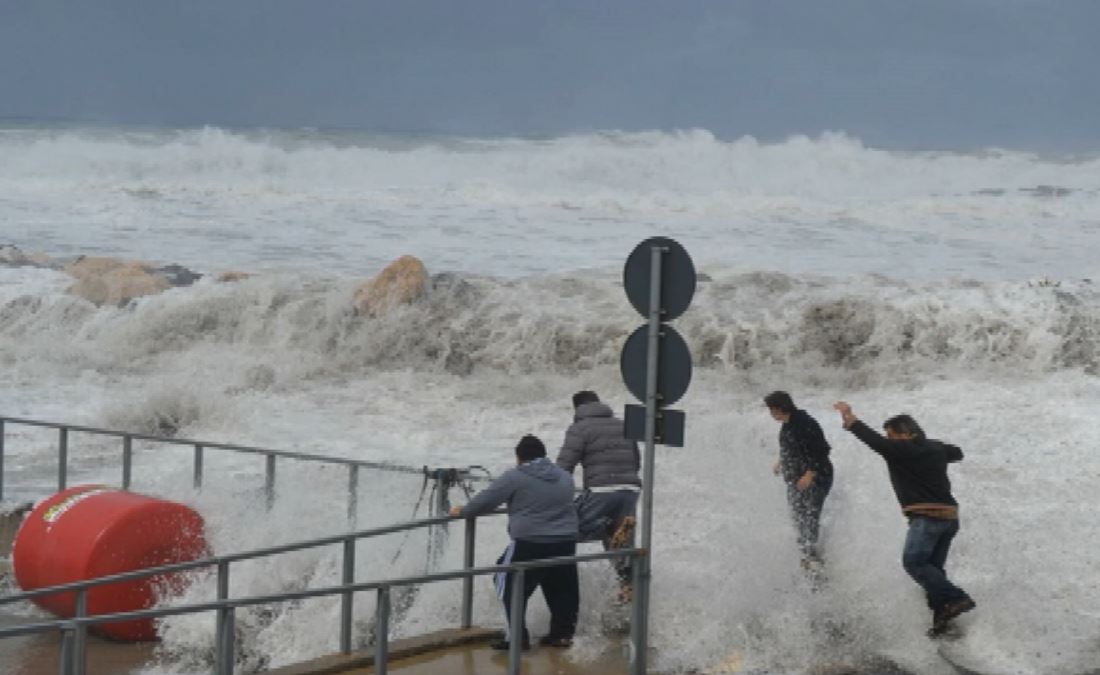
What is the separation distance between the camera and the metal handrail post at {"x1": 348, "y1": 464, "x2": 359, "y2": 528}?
1198cm

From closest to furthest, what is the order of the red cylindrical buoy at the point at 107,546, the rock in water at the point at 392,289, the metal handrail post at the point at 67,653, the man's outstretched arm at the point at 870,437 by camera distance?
the metal handrail post at the point at 67,653 → the man's outstretched arm at the point at 870,437 → the red cylindrical buoy at the point at 107,546 → the rock in water at the point at 392,289

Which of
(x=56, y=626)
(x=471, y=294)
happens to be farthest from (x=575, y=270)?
(x=56, y=626)

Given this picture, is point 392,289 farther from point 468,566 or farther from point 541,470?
point 541,470

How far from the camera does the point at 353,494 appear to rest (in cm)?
1207

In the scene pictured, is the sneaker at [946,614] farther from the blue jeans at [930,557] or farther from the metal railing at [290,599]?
the metal railing at [290,599]

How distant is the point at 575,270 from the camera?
3309cm

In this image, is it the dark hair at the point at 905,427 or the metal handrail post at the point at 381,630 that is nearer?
the metal handrail post at the point at 381,630

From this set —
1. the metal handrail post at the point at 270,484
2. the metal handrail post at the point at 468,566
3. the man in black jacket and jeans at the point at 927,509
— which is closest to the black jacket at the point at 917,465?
the man in black jacket and jeans at the point at 927,509

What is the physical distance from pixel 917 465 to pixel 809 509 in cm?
89

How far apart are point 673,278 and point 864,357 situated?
14467 mm

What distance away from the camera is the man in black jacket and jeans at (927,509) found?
9570mm

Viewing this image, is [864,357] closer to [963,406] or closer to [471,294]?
[963,406]

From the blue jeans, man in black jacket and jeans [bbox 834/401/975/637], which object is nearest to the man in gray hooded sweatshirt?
man in black jacket and jeans [bbox 834/401/975/637]

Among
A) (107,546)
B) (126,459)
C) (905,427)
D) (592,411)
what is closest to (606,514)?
(592,411)
